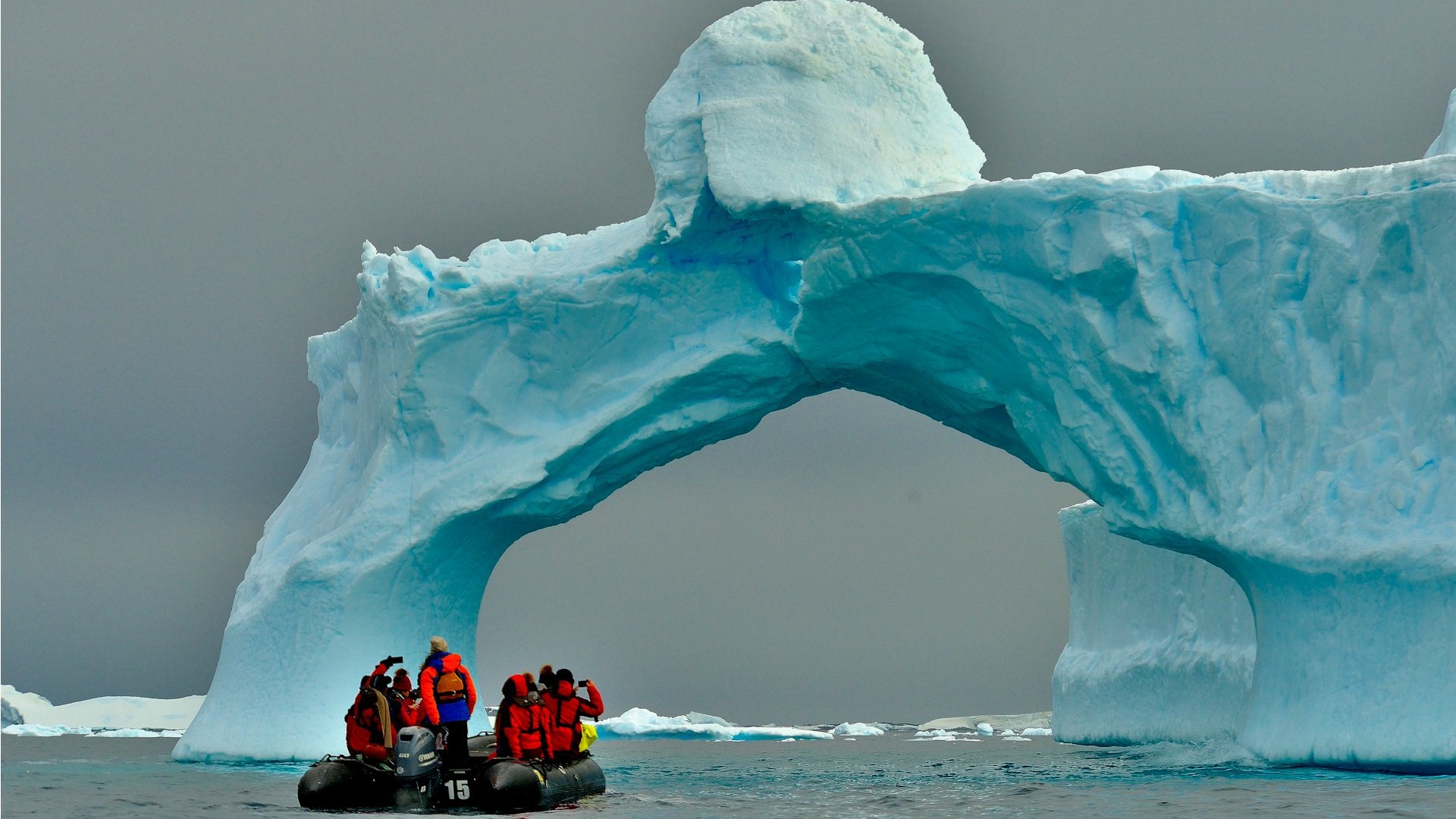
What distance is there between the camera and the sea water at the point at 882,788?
13328mm

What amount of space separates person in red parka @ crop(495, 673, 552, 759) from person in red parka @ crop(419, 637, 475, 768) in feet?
1.40

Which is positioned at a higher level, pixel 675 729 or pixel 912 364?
pixel 912 364

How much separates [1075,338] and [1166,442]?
4.38 ft

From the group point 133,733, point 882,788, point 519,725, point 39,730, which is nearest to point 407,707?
point 519,725

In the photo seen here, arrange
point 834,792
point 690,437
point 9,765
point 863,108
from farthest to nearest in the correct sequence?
1. point 9,765
2. point 690,437
3. point 863,108
4. point 834,792

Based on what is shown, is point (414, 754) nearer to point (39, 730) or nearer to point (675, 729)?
point (675, 729)

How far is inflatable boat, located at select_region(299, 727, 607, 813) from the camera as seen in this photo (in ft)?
43.3

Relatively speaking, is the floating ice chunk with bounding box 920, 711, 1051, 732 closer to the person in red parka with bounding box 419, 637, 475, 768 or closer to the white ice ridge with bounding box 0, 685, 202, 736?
the white ice ridge with bounding box 0, 685, 202, 736

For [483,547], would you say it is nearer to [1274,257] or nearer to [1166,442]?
[1166,442]

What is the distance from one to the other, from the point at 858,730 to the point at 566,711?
32.5 metres

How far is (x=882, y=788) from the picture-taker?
16.5m

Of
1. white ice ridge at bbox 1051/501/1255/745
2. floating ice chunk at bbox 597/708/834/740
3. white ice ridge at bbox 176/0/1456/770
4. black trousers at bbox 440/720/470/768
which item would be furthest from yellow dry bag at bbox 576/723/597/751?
floating ice chunk at bbox 597/708/834/740

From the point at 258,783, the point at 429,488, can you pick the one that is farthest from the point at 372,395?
the point at 258,783

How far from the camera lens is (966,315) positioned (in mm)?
18000
